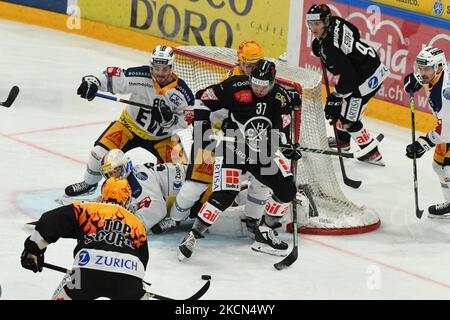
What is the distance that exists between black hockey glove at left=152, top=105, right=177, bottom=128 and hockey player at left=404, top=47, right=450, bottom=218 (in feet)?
5.36

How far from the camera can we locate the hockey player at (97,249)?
5.52 m

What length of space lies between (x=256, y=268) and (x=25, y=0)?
7.74 metres

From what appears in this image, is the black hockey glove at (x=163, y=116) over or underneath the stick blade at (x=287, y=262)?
over

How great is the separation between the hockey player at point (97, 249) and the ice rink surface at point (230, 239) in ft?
4.56

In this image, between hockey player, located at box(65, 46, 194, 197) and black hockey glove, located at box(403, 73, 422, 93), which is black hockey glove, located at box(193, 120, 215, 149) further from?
black hockey glove, located at box(403, 73, 422, 93)

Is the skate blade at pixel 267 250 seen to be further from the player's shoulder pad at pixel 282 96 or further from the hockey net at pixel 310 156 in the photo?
the player's shoulder pad at pixel 282 96

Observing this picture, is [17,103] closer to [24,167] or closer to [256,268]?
[24,167]

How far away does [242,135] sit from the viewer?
7770 millimetres

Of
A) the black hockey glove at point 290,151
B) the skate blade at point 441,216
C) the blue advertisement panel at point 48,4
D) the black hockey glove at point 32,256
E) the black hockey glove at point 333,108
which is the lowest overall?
the blue advertisement panel at point 48,4

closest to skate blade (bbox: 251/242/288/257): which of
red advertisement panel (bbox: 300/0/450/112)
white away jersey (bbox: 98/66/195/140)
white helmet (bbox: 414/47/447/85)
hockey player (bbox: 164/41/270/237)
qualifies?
hockey player (bbox: 164/41/270/237)

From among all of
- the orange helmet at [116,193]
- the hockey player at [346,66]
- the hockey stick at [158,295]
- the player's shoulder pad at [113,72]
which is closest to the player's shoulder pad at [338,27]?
the hockey player at [346,66]

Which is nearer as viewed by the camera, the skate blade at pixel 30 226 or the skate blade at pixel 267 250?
the skate blade at pixel 267 250

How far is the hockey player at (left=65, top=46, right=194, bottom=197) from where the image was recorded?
8.48m
